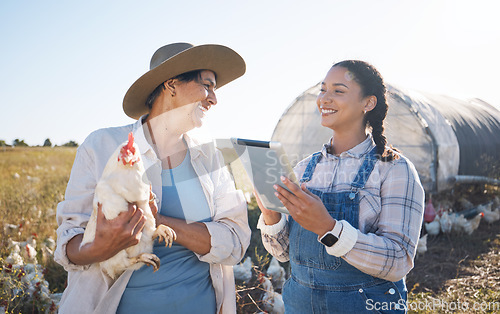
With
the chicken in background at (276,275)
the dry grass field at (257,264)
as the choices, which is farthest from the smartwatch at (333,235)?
the chicken in background at (276,275)

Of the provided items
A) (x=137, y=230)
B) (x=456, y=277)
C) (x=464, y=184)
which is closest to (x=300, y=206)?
(x=137, y=230)

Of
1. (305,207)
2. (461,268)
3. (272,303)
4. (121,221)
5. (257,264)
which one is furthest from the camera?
(461,268)

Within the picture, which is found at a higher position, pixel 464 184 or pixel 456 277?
pixel 456 277

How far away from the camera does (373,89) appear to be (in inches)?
92.6

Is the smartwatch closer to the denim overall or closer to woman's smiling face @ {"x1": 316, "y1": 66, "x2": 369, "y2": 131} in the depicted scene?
the denim overall

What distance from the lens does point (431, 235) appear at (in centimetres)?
719

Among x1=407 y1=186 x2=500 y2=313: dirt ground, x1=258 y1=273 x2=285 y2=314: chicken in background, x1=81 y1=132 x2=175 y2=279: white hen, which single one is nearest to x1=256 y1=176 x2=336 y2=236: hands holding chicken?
x1=81 y1=132 x2=175 y2=279: white hen

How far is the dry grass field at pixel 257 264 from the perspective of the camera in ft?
12.2

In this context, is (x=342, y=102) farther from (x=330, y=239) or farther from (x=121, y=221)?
(x=121, y=221)

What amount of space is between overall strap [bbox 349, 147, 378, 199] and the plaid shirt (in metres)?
0.02

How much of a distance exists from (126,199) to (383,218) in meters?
1.29

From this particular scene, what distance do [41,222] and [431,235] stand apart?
6.85 metres

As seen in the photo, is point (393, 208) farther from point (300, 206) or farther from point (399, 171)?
point (300, 206)

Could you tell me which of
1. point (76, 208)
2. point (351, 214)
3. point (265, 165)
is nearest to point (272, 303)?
point (351, 214)
